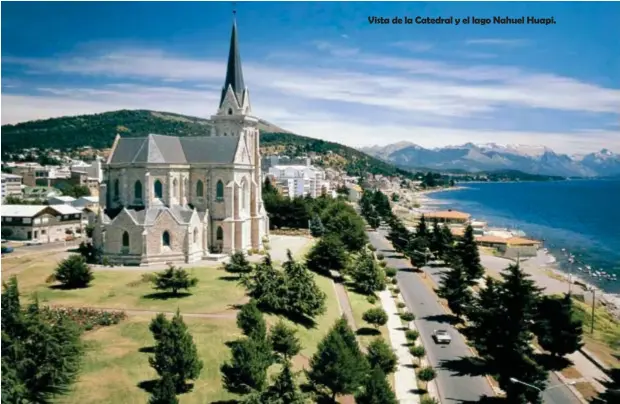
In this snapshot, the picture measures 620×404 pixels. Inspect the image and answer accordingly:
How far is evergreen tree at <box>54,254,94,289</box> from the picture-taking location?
4328 centimetres

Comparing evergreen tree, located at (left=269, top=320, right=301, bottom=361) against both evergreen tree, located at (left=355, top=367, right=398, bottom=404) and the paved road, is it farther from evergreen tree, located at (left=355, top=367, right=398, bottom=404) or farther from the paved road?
the paved road

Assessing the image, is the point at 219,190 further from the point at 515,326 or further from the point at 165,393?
the point at 515,326

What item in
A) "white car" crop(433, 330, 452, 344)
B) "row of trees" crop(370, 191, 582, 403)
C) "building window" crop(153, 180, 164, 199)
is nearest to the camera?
"row of trees" crop(370, 191, 582, 403)

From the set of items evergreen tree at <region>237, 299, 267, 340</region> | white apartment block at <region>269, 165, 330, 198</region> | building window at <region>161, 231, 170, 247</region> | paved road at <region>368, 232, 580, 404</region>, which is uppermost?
white apartment block at <region>269, 165, 330, 198</region>

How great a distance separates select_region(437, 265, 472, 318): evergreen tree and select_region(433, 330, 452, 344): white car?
452 cm

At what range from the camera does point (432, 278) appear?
2510 inches

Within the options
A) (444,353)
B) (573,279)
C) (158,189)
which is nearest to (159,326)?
(444,353)

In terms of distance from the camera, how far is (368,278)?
5288cm

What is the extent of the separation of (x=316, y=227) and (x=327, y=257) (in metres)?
23.6

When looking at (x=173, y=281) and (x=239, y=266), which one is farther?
(x=239, y=266)

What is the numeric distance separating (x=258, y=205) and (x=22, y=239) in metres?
34.4

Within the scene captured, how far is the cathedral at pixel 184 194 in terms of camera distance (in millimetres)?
54000

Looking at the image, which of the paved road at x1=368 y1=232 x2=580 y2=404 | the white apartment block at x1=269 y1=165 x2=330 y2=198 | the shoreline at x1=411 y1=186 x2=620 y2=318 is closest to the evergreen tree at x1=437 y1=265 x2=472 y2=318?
the paved road at x1=368 y1=232 x2=580 y2=404

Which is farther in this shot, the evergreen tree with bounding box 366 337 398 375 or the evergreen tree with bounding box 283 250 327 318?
the evergreen tree with bounding box 283 250 327 318
